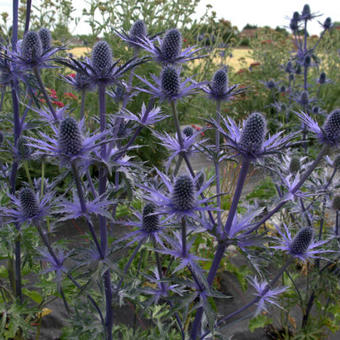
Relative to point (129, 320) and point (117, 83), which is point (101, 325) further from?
point (117, 83)

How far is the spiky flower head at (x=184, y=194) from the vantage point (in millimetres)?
1156

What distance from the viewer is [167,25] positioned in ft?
15.7

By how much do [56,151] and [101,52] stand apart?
0.47 m

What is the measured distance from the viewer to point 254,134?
47.4 inches

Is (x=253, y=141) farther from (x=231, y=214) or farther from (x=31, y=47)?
(x=31, y=47)

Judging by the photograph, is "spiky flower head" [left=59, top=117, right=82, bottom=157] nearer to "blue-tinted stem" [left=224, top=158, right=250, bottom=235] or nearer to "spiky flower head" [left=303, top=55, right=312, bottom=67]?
"blue-tinted stem" [left=224, top=158, right=250, bottom=235]

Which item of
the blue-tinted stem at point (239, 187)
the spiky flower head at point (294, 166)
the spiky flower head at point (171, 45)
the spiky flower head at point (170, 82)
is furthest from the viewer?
Answer: the spiky flower head at point (294, 166)

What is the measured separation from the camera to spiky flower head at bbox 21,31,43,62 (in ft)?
4.61

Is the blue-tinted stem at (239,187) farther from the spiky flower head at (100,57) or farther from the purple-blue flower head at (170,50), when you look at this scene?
the spiky flower head at (100,57)

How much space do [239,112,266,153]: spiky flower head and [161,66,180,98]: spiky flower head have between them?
0.35 metres

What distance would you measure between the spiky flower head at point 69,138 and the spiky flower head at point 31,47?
1.65ft

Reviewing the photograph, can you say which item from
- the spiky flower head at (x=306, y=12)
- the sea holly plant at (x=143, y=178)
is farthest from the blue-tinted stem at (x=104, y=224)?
the spiky flower head at (x=306, y=12)

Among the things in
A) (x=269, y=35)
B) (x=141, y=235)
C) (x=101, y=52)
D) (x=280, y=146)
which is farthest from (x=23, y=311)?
(x=269, y=35)

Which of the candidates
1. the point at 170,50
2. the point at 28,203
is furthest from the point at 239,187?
the point at 28,203
